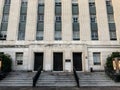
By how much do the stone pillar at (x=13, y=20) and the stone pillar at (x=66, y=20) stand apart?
6251 mm

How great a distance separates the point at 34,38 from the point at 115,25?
36.4 feet

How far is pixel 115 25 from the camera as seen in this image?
2438cm

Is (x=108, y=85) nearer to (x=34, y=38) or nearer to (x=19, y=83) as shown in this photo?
(x=19, y=83)

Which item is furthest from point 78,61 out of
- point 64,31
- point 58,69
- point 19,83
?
point 19,83

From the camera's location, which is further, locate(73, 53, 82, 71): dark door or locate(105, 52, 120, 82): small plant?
locate(73, 53, 82, 71): dark door

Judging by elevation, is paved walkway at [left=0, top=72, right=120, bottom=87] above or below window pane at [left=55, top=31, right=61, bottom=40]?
below

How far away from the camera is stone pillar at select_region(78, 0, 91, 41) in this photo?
2370cm

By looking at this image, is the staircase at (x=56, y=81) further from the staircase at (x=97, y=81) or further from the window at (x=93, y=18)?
the window at (x=93, y=18)

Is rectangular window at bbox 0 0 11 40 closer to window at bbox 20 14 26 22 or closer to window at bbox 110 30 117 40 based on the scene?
window at bbox 20 14 26 22

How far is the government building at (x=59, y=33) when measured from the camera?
22.9 meters

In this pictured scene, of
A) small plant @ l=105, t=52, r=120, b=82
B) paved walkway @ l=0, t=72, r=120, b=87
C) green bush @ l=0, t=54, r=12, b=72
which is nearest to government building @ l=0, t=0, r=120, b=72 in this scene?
green bush @ l=0, t=54, r=12, b=72

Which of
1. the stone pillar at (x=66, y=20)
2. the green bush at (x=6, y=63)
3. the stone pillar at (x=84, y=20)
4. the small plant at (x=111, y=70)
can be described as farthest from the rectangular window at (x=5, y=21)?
the small plant at (x=111, y=70)

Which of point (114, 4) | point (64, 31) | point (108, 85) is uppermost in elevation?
point (114, 4)

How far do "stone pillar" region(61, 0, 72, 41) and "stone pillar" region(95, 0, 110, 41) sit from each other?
3.87 metres
